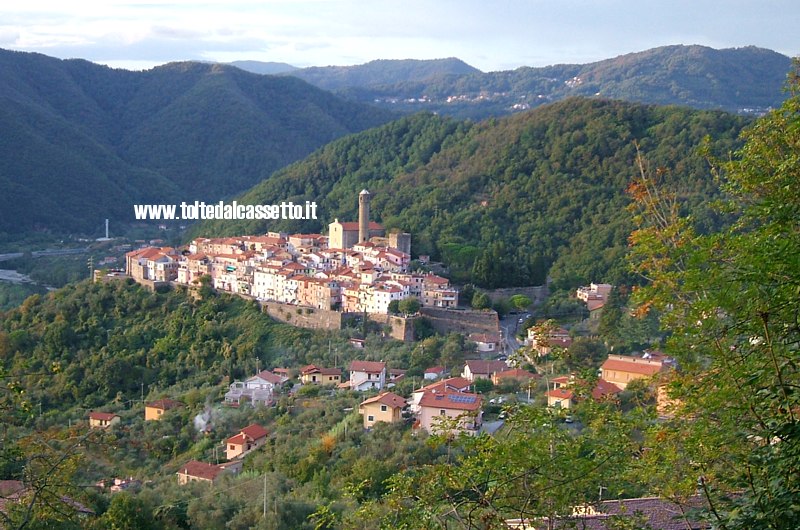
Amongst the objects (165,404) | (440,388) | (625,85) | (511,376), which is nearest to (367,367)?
(440,388)

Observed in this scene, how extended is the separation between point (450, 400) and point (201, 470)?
4243 millimetres

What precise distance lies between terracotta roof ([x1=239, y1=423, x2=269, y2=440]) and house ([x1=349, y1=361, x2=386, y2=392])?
2.56 m

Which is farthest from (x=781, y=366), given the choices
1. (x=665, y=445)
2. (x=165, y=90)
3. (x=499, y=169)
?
(x=165, y=90)

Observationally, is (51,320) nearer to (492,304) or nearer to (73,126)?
(492,304)

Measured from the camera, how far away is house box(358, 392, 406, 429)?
50.1ft

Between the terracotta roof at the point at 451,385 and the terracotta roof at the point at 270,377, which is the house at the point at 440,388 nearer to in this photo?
the terracotta roof at the point at 451,385

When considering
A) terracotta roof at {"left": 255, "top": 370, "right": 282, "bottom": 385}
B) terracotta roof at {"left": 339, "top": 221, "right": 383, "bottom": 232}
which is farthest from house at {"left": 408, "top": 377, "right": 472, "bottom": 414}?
terracotta roof at {"left": 339, "top": 221, "right": 383, "bottom": 232}

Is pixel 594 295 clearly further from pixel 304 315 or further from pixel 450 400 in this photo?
pixel 450 400

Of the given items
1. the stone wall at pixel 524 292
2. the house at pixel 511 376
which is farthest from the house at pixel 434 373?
the stone wall at pixel 524 292

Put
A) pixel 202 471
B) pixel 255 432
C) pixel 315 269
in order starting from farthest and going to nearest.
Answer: pixel 315 269 → pixel 255 432 → pixel 202 471

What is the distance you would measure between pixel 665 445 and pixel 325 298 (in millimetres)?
18702

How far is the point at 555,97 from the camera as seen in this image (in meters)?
87.7

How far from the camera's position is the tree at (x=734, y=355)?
3.75 m

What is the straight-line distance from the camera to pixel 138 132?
249 ft
